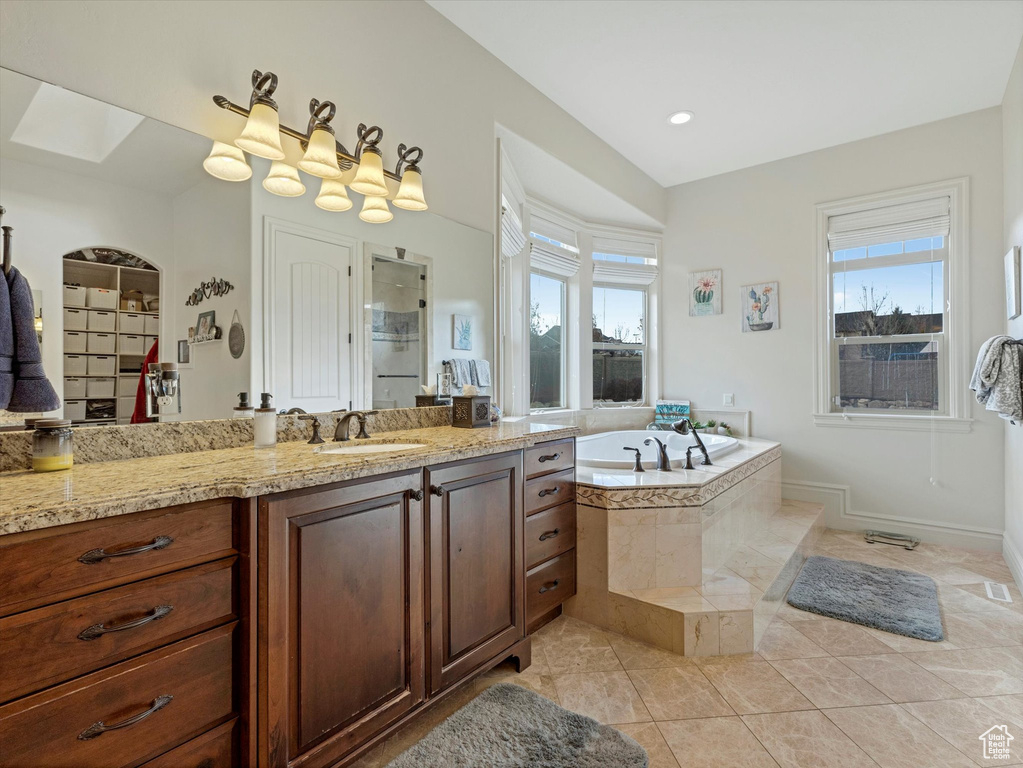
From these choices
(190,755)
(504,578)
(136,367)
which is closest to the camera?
(190,755)

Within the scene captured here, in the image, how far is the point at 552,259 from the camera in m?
4.03

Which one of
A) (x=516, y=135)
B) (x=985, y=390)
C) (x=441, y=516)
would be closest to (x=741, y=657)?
(x=441, y=516)

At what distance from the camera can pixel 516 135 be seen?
9.71 ft

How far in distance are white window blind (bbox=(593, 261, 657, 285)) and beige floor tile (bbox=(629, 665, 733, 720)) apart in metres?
3.20

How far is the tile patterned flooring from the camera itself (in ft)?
5.05

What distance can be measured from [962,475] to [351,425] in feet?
12.6

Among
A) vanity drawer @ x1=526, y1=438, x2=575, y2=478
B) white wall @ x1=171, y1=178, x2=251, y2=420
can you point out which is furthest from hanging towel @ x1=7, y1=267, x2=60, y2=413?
vanity drawer @ x1=526, y1=438, x2=575, y2=478

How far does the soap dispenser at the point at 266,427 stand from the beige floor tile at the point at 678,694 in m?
1.54

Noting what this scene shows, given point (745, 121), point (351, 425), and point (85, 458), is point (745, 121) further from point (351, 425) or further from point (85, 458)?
point (85, 458)

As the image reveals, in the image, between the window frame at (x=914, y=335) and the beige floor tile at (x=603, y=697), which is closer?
the beige floor tile at (x=603, y=697)

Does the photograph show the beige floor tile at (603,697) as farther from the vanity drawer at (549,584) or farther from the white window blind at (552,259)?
the white window blind at (552,259)

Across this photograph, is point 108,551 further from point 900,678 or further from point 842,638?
point 842,638

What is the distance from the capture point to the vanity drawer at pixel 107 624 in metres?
0.84

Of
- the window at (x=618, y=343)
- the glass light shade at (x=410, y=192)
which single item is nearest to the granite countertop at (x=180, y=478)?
the glass light shade at (x=410, y=192)
